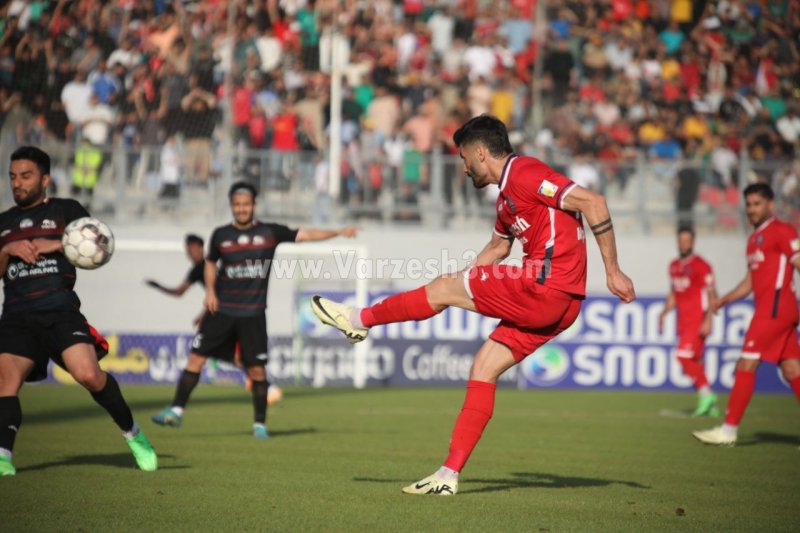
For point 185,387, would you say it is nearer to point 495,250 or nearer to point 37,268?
point 37,268

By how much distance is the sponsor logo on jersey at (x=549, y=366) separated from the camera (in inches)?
801

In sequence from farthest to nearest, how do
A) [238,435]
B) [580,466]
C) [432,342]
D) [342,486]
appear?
[432,342] → [238,435] → [580,466] → [342,486]

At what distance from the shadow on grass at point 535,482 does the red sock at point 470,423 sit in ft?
1.86

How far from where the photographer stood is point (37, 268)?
8164mm

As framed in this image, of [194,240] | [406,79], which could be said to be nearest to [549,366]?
[406,79]

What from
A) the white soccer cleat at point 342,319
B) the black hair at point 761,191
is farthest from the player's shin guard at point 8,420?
the black hair at point 761,191

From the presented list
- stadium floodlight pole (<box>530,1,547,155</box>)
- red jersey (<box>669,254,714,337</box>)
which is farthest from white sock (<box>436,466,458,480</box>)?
stadium floodlight pole (<box>530,1,547,155</box>)

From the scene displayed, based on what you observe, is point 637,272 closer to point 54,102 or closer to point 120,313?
point 120,313

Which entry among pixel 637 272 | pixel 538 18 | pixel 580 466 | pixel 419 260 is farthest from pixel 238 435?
pixel 538 18

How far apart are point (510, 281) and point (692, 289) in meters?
9.96

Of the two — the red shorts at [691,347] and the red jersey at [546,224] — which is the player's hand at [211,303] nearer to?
the red jersey at [546,224]

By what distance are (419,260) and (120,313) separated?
18.9 ft

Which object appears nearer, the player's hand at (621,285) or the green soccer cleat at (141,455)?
the player's hand at (621,285)

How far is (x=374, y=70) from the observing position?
23.0 meters
